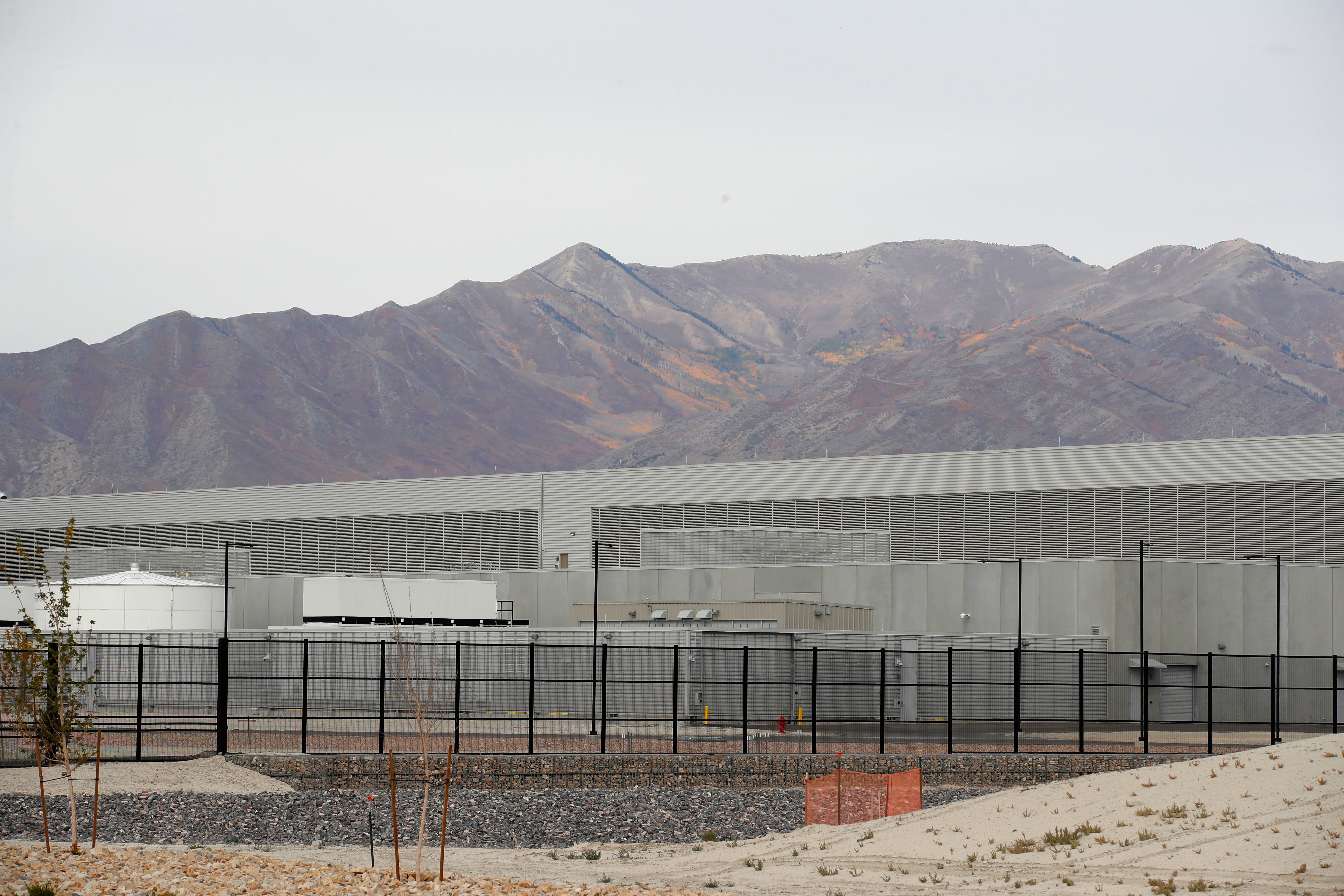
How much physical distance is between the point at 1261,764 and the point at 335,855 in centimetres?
1412

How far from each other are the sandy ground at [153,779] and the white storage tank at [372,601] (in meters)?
30.8

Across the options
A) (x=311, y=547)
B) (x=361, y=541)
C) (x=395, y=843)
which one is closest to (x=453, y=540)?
(x=361, y=541)

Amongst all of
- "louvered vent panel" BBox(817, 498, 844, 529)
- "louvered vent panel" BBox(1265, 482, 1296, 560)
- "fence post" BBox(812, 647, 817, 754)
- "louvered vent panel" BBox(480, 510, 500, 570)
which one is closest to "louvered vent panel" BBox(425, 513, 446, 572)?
"louvered vent panel" BBox(480, 510, 500, 570)

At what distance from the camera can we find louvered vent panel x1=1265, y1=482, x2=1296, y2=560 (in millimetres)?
70625

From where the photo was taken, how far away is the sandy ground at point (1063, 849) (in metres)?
16.4

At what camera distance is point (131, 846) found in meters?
18.5

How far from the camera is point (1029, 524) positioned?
3022 inches

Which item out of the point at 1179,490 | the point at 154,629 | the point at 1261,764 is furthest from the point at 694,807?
the point at 1179,490

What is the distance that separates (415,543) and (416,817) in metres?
70.3

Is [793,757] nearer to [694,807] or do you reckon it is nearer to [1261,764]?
[694,807]

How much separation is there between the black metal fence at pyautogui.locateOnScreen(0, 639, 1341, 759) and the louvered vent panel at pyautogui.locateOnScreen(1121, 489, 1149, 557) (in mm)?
20321

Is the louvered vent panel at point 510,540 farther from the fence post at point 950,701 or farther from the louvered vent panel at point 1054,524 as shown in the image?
the fence post at point 950,701

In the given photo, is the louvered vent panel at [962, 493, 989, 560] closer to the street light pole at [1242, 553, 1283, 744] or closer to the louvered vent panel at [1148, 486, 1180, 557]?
the louvered vent panel at [1148, 486, 1180, 557]

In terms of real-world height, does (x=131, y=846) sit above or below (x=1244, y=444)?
below
